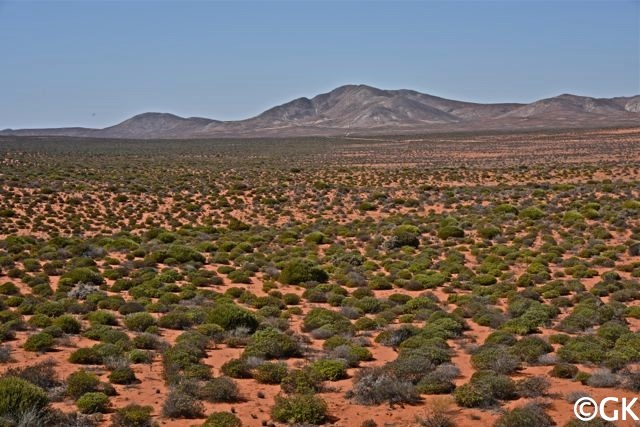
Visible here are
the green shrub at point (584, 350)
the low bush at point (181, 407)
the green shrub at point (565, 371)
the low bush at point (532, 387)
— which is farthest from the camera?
the green shrub at point (584, 350)

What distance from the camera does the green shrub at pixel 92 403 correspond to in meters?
11.0

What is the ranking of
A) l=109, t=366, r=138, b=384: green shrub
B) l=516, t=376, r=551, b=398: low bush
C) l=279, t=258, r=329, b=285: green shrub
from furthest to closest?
l=279, t=258, r=329, b=285: green shrub → l=109, t=366, r=138, b=384: green shrub → l=516, t=376, r=551, b=398: low bush

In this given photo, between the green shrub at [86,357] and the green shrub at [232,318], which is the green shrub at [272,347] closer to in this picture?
the green shrub at [232,318]

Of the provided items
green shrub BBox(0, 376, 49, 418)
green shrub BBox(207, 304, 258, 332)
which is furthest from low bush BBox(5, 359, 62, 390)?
green shrub BBox(207, 304, 258, 332)

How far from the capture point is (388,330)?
51.4 ft

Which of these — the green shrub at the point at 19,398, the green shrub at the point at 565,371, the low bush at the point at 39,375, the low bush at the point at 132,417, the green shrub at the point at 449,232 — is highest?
the green shrub at the point at 19,398

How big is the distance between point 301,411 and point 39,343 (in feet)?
22.0

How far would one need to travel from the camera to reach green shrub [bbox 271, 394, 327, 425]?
35.3 ft

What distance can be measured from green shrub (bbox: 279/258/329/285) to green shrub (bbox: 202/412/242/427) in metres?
11.3

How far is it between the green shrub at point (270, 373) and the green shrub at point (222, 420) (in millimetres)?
2128

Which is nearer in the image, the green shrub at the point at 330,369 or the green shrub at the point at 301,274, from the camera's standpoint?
the green shrub at the point at 330,369

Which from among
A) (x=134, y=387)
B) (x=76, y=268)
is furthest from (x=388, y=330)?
(x=76, y=268)

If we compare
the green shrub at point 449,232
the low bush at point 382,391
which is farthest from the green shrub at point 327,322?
the green shrub at point 449,232

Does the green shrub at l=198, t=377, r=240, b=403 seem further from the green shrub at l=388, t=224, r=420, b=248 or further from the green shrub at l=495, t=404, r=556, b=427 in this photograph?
the green shrub at l=388, t=224, r=420, b=248
